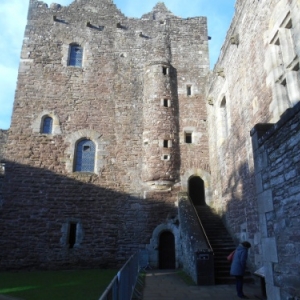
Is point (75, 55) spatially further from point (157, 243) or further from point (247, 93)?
point (157, 243)

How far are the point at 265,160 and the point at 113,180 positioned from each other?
8384 mm

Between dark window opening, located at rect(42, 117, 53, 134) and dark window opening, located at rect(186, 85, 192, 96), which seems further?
dark window opening, located at rect(186, 85, 192, 96)

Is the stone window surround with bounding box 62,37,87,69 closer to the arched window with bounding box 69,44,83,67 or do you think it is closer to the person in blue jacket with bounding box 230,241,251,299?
the arched window with bounding box 69,44,83,67

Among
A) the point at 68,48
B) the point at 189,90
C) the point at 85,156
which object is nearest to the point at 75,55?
the point at 68,48

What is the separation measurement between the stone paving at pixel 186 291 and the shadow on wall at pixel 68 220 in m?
3.94

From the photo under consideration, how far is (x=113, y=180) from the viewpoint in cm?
1273

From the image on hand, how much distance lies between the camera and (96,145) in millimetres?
13195

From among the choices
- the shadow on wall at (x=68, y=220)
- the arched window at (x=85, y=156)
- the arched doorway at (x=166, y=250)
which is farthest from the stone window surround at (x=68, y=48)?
the arched doorway at (x=166, y=250)

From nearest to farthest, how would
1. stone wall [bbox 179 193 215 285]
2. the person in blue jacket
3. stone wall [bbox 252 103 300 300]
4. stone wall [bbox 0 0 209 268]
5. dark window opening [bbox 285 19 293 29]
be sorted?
1. stone wall [bbox 252 103 300 300]
2. the person in blue jacket
3. dark window opening [bbox 285 19 293 29]
4. stone wall [bbox 179 193 215 285]
5. stone wall [bbox 0 0 209 268]

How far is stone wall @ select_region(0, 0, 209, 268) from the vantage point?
11.8m

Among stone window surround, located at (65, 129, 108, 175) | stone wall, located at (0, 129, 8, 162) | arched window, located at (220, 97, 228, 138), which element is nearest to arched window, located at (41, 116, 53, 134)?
stone window surround, located at (65, 129, 108, 175)

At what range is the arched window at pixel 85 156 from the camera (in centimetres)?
1290

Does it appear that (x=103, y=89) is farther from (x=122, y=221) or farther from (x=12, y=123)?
(x=122, y=221)

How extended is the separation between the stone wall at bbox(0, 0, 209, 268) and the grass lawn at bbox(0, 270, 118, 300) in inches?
89.7
